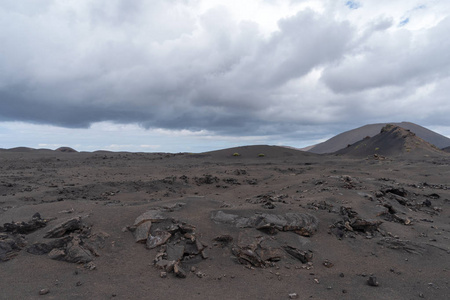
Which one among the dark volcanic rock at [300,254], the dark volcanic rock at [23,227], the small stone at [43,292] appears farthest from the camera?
the dark volcanic rock at [23,227]

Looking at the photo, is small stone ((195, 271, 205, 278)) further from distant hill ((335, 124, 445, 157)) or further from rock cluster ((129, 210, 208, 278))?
distant hill ((335, 124, 445, 157))

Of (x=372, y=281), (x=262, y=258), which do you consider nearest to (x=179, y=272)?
(x=262, y=258)

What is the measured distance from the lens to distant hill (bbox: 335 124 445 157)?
33.7 meters

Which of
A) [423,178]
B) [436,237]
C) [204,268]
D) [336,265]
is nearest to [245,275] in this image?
[204,268]

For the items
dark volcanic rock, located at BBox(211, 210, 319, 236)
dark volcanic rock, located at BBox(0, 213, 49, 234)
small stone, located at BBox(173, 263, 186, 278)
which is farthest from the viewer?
dark volcanic rock, located at BBox(211, 210, 319, 236)

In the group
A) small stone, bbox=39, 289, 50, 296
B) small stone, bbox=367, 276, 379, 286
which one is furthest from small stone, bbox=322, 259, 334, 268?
small stone, bbox=39, 289, 50, 296

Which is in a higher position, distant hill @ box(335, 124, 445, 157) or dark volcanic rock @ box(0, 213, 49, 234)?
distant hill @ box(335, 124, 445, 157)

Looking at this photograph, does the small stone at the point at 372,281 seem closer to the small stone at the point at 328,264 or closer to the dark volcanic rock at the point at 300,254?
the small stone at the point at 328,264

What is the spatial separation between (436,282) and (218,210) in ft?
16.5

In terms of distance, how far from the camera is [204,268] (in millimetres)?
5609

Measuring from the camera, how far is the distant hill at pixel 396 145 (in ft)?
111

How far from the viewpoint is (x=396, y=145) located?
3688 cm

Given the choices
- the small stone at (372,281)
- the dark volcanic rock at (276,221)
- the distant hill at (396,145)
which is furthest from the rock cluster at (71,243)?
the distant hill at (396,145)

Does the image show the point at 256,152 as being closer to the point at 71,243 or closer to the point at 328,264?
the point at 328,264
